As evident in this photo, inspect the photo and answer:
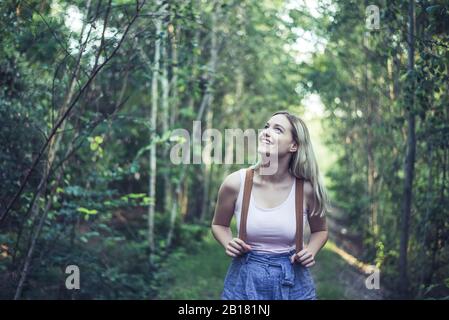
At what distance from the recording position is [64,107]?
4.32 meters

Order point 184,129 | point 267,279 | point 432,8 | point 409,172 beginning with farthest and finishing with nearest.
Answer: point 184,129, point 409,172, point 432,8, point 267,279

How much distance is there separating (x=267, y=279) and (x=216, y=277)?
5347mm

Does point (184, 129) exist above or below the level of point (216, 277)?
above

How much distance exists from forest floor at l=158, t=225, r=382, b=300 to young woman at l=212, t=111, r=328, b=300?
157 inches

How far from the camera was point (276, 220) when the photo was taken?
2533 millimetres

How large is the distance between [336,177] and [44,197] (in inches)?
413

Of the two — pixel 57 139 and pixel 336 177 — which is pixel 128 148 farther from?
pixel 336 177

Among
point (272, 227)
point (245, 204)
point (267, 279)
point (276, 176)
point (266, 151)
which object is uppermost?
point (266, 151)

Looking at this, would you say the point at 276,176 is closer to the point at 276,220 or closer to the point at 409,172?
the point at 276,220

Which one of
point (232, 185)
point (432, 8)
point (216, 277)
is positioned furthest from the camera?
point (216, 277)

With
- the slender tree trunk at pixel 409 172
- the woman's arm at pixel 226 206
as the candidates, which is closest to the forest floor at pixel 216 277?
the slender tree trunk at pixel 409 172

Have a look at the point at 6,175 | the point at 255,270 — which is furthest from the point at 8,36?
the point at 255,270

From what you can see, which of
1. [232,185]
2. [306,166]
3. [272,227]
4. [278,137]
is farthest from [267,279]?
[278,137]

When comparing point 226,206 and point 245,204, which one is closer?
point 245,204
